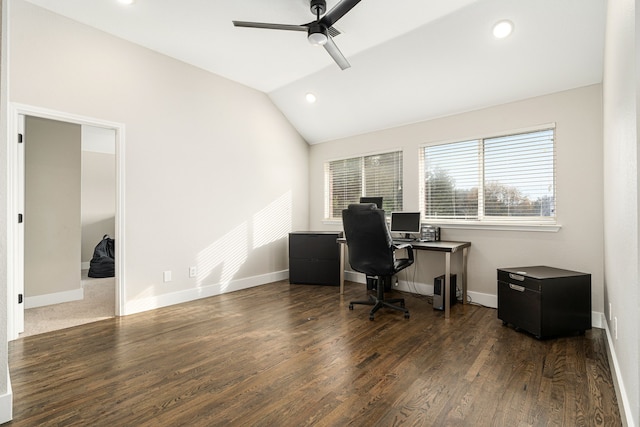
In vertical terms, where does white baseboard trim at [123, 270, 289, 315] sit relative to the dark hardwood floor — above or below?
above

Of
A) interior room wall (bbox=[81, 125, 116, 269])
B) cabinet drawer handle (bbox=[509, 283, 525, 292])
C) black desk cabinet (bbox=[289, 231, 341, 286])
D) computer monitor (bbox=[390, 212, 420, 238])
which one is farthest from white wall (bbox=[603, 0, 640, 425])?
interior room wall (bbox=[81, 125, 116, 269])

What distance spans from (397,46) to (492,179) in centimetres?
187

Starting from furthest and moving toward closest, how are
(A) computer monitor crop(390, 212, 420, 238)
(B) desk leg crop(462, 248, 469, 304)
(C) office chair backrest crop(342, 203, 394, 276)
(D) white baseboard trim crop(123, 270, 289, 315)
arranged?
(A) computer monitor crop(390, 212, 420, 238), (B) desk leg crop(462, 248, 469, 304), (D) white baseboard trim crop(123, 270, 289, 315), (C) office chair backrest crop(342, 203, 394, 276)

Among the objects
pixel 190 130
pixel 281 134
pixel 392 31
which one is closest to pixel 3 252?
pixel 190 130

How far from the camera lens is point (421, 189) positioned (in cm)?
417

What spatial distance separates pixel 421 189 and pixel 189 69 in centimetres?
337

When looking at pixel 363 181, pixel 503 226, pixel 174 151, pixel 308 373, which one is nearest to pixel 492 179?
pixel 503 226

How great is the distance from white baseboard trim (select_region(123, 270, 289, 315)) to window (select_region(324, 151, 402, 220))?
1455mm

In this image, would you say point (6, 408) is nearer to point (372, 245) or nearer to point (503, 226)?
point (372, 245)

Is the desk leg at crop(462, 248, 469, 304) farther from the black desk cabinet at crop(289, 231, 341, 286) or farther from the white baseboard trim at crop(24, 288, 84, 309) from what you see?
the white baseboard trim at crop(24, 288, 84, 309)

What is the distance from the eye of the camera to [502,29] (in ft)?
9.02

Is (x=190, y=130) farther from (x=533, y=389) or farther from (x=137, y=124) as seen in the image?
(x=533, y=389)

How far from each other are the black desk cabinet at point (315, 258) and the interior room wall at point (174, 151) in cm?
38

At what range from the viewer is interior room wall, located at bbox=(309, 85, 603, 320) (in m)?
2.92
